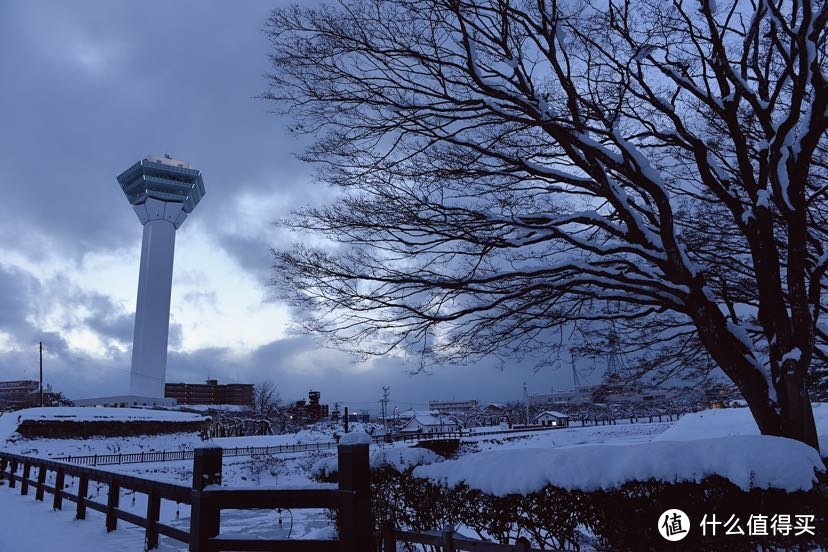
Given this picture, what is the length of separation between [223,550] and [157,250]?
93.7 m

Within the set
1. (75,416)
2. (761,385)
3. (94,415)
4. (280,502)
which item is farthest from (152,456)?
(761,385)

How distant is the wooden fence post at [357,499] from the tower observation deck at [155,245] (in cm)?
8592

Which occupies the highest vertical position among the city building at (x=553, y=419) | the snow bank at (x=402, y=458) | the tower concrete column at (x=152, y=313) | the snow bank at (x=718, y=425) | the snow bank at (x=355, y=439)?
the tower concrete column at (x=152, y=313)

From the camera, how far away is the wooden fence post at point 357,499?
4043 mm

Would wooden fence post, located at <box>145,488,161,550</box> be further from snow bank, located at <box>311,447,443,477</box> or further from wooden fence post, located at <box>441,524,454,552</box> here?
wooden fence post, located at <box>441,524,454,552</box>

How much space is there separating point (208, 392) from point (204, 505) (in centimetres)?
19653

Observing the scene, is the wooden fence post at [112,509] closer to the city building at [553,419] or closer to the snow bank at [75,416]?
the snow bank at [75,416]

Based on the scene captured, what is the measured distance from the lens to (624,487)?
4750mm

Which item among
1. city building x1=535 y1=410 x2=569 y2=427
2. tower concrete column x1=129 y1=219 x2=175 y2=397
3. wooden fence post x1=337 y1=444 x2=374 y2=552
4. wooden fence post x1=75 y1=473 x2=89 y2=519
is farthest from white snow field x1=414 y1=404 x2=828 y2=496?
city building x1=535 y1=410 x2=569 y2=427

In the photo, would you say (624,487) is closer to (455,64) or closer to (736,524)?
(736,524)

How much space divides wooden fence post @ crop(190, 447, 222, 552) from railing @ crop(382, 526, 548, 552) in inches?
65.6

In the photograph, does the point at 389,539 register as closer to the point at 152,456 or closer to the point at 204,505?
the point at 204,505

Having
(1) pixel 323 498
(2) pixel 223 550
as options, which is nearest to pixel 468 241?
(1) pixel 323 498
